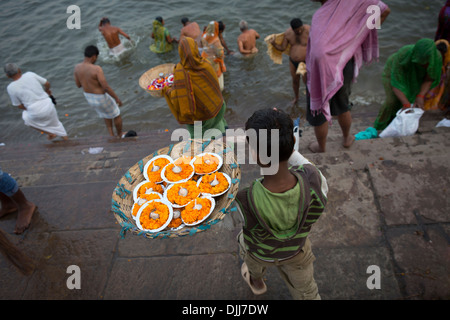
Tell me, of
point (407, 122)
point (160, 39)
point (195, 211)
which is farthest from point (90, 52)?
point (407, 122)

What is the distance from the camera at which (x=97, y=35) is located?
10734mm

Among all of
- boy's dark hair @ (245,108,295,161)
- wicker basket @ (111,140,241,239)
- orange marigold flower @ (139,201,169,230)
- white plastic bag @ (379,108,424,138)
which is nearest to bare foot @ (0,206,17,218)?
wicker basket @ (111,140,241,239)

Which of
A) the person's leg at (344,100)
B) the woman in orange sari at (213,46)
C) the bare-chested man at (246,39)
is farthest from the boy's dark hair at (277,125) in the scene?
the bare-chested man at (246,39)

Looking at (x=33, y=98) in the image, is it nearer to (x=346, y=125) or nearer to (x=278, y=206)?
(x=346, y=125)

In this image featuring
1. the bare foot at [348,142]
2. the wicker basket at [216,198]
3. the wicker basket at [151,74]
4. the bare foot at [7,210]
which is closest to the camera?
the wicker basket at [216,198]

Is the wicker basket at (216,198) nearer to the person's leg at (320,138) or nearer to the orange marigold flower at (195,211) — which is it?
the orange marigold flower at (195,211)

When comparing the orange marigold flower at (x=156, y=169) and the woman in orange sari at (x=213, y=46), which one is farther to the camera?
the woman in orange sari at (x=213, y=46)

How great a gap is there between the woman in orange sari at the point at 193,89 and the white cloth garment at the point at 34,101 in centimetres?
349

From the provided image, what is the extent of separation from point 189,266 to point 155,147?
2626 mm

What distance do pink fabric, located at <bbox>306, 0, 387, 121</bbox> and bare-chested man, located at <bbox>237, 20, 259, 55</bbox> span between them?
5.76 meters

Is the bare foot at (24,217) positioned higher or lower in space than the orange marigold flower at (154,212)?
lower

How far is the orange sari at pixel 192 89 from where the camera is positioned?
338 cm
